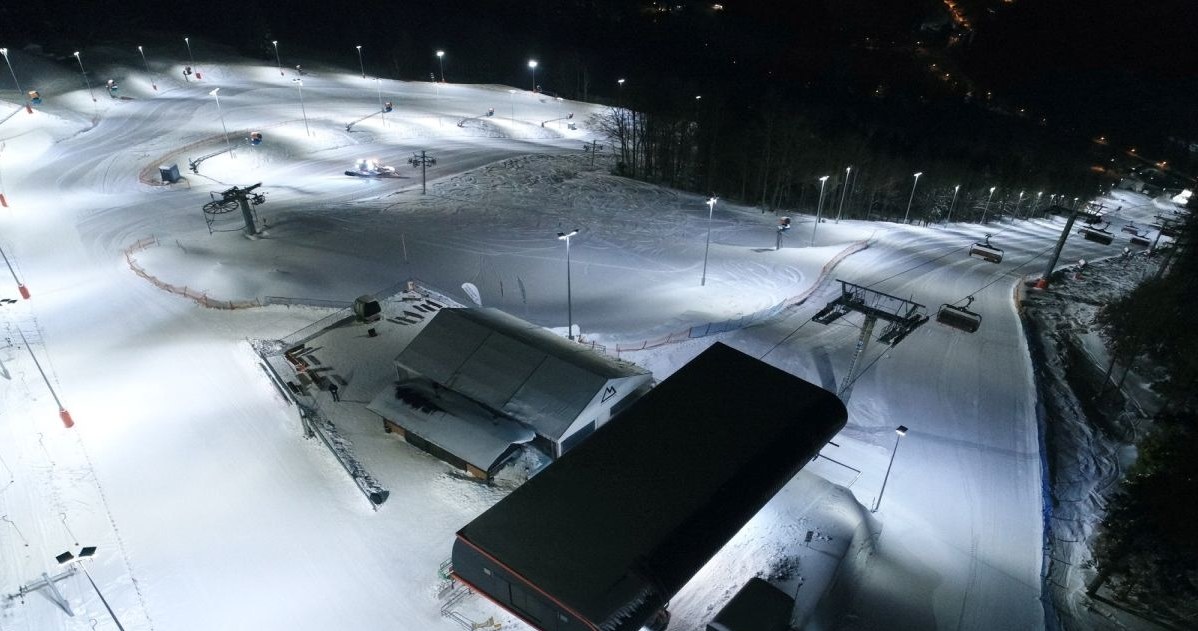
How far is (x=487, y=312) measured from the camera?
1016 inches

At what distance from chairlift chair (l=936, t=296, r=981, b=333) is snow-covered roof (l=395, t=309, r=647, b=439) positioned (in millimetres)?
18725

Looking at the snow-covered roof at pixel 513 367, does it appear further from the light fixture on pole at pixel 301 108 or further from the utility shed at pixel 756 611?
the light fixture on pole at pixel 301 108

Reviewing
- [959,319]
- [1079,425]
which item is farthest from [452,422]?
[1079,425]

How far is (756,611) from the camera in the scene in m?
15.3

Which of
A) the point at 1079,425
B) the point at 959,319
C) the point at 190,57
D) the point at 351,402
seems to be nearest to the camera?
the point at 351,402

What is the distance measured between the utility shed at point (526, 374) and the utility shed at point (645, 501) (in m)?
2.65

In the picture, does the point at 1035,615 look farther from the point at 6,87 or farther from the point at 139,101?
the point at 6,87

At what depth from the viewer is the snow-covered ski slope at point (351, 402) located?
17.2 meters

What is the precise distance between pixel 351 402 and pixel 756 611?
17.1 meters

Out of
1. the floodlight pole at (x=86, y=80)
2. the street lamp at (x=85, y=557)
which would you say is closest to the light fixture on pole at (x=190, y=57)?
the floodlight pole at (x=86, y=80)

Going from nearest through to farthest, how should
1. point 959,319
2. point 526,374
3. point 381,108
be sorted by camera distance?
point 526,374
point 959,319
point 381,108

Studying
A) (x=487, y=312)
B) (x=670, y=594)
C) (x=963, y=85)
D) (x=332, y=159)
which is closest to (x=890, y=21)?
(x=963, y=85)

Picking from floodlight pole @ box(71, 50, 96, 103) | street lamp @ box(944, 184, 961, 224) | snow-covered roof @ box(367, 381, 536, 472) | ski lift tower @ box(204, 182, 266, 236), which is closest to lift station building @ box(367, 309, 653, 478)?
snow-covered roof @ box(367, 381, 536, 472)

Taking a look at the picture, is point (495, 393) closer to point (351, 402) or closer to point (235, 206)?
point (351, 402)
